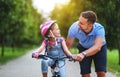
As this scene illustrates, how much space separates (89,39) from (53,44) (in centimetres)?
78

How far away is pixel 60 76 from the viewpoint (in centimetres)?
805

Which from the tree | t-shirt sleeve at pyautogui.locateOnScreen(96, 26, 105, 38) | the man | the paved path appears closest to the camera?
the man

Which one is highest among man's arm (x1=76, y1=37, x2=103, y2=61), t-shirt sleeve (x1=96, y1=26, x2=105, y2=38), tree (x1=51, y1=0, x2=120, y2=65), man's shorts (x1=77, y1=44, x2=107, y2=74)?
tree (x1=51, y1=0, x2=120, y2=65)

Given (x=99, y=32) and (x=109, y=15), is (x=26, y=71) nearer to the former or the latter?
(x=109, y=15)

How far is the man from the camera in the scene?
8.17 meters

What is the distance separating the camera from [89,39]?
8711mm

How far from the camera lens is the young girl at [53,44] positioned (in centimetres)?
806

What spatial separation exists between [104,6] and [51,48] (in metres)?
19.3

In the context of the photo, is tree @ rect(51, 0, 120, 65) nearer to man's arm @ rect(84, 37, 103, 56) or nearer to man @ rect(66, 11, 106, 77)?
man @ rect(66, 11, 106, 77)

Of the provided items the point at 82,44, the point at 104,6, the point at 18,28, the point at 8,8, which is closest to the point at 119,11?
the point at 104,6

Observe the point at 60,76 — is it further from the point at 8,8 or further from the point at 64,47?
the point at 8,8

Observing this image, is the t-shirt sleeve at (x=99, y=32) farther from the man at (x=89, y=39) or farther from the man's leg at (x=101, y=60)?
the man's leg at (x=101, y=60)

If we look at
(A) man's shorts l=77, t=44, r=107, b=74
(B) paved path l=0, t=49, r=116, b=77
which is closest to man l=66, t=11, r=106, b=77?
(A) man's shorts l=77, t=44, r=107, b=74

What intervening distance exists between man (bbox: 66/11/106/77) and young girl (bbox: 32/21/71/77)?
1.21 ft
